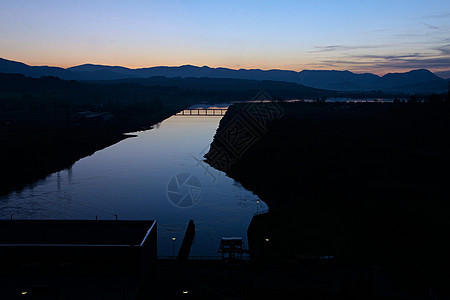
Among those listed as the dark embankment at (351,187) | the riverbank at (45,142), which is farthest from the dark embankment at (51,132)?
the dark embankment at (351,187)

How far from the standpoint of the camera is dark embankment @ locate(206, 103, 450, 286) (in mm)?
22078

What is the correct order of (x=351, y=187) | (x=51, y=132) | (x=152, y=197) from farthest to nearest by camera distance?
(x=51, y=132) → (x=152, y=197) → (x=351, y=187)

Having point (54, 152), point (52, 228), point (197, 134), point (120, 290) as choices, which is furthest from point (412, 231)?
point (197, 134)

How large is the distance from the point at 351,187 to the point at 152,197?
16909 mm

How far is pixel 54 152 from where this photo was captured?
5462 cm

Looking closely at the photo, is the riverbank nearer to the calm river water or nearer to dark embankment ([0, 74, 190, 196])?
dark embankment ([0, 74, 190, 196])

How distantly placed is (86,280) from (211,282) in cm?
560

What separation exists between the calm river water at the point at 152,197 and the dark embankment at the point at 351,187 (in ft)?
8.22

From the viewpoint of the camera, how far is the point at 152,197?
3547 cm

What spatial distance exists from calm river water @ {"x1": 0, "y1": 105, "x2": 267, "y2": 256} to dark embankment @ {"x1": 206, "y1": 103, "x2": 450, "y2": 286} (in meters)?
2.51

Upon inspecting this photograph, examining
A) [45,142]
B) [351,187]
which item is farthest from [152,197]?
[45,142]

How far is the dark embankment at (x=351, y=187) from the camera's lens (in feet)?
72.4

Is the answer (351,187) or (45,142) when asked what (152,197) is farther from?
(45,142)

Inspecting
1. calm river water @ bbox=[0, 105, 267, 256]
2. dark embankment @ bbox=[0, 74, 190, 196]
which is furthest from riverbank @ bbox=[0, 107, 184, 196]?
calm river water @ bbox=[0, 105, 267, 256]
